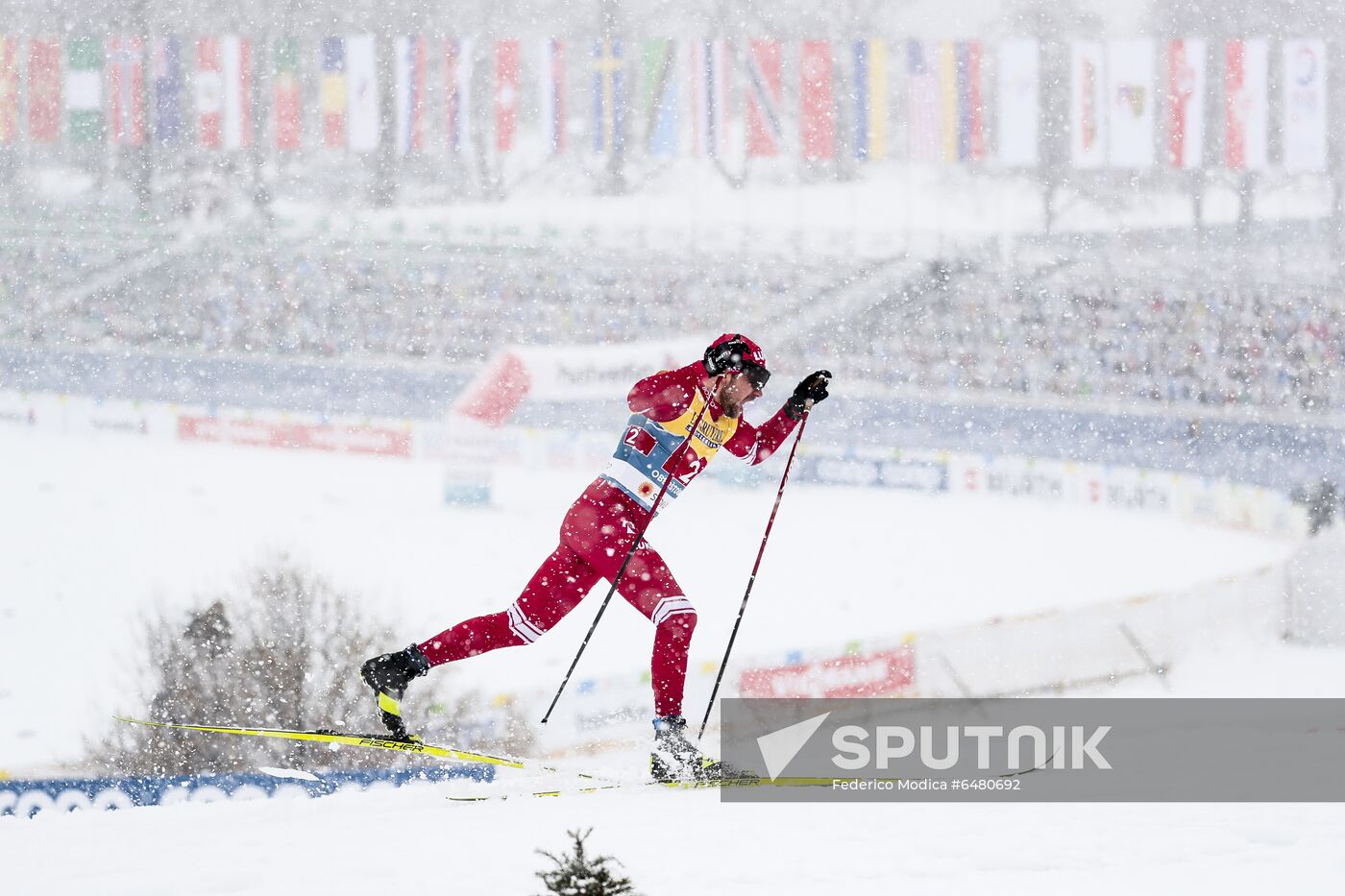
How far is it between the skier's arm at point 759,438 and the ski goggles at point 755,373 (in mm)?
225

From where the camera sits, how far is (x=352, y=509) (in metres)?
21.8

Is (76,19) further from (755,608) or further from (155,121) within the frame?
(755,608)

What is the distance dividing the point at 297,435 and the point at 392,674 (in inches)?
811

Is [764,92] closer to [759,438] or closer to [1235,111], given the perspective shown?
[1235,111]

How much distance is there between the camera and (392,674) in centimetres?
486

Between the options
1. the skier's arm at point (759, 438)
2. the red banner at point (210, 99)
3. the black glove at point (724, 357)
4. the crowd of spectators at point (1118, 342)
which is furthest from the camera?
the red banner at point (210, 99)

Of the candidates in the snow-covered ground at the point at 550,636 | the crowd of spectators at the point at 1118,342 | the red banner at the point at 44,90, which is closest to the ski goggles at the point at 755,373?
the snow-covered ground at the point at 550,636

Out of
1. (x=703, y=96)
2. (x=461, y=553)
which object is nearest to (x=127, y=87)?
(x=703, y=96)

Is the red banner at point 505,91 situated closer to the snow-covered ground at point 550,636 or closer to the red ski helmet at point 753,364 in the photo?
the snow-covered ground at point 550,636

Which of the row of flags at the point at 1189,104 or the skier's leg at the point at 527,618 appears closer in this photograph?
the skier's leg at the point at 527,618

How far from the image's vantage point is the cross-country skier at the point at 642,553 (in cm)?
479

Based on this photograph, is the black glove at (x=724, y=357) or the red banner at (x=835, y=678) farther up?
the black glove at (x=724, y=357)

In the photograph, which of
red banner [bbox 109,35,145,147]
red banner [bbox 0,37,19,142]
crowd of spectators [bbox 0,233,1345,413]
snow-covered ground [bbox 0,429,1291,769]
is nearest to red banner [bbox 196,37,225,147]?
red banner [bbox 109,35,145,147]

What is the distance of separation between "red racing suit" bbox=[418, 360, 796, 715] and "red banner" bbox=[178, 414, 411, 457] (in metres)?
19.4
